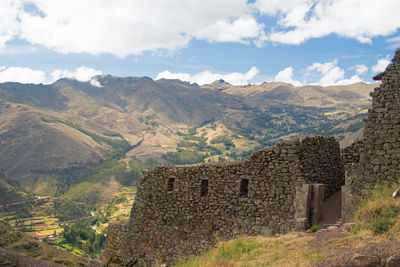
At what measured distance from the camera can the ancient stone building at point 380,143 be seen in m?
11.7

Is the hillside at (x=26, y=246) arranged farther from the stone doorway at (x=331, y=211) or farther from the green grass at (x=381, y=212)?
the green grass at (x=381, y=212)

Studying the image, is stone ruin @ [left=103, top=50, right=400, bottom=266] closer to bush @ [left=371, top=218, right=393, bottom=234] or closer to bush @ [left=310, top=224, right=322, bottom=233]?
bush @ [left=310, top=224, right=322, bottom=233]

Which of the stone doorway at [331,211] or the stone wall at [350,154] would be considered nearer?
the stone doorway at [331,211]

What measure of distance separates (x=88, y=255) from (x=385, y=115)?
5802 inches

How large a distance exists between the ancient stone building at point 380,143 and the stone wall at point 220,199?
1816 millimetres

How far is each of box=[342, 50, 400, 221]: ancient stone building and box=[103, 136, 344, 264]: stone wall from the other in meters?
1.82

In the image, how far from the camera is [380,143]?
12.0 m

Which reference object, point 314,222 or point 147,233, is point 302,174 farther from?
point 147,233

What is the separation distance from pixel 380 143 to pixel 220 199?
6706 millimetres

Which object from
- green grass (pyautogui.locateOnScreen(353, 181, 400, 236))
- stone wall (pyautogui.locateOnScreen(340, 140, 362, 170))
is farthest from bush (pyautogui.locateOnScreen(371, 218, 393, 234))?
stone wall (pyautogui.locateOnScreen(340, 140, 362, 170))

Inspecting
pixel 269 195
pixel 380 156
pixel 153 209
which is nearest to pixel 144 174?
pixel 153 209

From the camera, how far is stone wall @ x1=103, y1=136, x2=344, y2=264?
13.9m

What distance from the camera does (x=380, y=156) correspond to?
11.9 m

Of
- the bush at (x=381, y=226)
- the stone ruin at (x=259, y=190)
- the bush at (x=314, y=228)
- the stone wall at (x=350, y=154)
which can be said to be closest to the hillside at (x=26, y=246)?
the stone ruin at (x=259, y=190)
